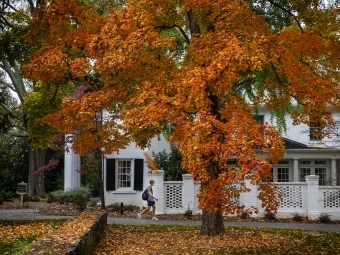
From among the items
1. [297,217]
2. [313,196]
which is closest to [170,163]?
A: [297,217]

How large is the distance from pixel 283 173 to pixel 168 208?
9.63 m

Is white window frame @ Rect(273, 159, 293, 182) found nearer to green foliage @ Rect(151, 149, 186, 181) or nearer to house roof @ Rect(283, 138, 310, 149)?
house roof @ Rect(283, 138, 310, 149)

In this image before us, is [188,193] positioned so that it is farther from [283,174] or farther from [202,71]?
[202,71]

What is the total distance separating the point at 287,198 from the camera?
74.7ft

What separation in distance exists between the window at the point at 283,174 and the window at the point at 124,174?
28.8ft

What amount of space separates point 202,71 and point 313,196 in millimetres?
13226

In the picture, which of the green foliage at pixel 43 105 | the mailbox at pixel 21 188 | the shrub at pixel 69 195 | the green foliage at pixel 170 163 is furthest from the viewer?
the mailbox at pixel 21 188

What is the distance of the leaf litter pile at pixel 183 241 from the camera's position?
1233cm

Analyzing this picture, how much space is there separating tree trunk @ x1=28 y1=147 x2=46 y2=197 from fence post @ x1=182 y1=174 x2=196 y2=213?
44.4 feet

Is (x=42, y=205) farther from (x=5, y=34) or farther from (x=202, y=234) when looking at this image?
(x=202, y=234)

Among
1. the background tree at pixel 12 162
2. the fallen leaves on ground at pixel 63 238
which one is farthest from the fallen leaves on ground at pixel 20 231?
the background tree at pixel 12 162

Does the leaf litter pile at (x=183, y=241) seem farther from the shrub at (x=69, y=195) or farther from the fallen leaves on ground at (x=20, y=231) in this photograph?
the shrub at (x=69, y=195)

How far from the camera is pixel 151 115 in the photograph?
1145 cm

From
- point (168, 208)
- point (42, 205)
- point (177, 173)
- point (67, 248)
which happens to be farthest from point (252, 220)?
point (67, 248)
